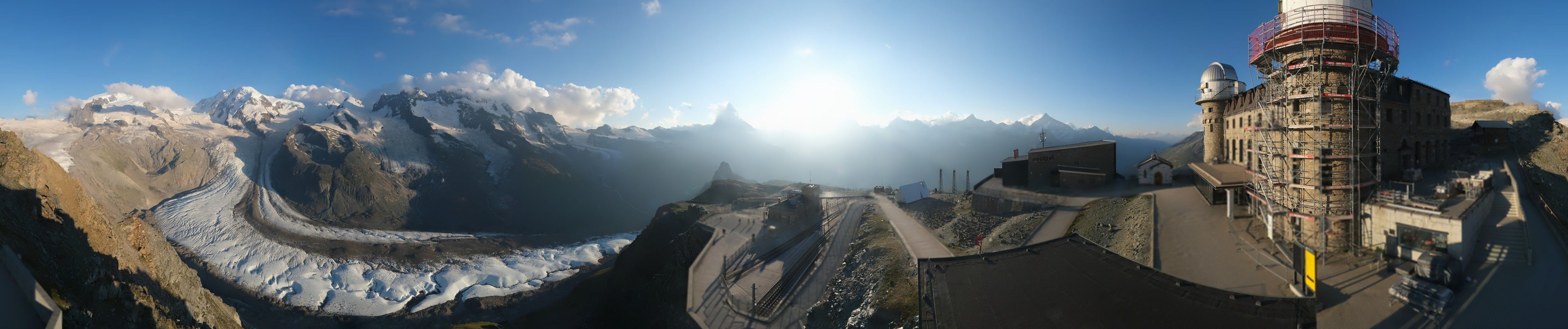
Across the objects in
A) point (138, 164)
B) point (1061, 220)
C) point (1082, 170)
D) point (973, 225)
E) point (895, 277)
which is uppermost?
point (138, 164)

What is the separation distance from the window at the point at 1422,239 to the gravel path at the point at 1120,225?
5.99 m

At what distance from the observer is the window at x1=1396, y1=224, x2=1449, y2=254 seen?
12922 mm

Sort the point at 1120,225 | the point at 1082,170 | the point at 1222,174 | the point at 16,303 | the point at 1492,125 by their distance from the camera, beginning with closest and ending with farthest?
the point at 16,303 < the point at 1120,225 < the point at 1222,174 < the point at 1492,125 < the point at 1082,170

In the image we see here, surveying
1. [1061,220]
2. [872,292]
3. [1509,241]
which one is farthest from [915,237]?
[1509,241]

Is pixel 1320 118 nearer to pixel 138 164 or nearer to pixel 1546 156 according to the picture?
pixel 1546 156

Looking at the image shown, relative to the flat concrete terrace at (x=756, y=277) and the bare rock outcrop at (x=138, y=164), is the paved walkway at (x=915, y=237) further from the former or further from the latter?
the bare rock outcrop at (x=138, y=164)

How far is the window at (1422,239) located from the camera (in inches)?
509

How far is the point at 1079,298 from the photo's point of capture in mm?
11625

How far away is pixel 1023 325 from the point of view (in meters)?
10.5

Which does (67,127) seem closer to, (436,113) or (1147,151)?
(436,113)

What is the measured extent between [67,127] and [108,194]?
48315 millimetres

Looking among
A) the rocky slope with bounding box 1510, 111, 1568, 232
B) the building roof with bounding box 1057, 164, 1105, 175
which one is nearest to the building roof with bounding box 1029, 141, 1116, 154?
the building roof with bounding box 1057, 164, 1105, 175

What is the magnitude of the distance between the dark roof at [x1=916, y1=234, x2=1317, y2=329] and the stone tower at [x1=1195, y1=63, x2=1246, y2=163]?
24374mm

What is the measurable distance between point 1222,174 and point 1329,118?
35.5ft
